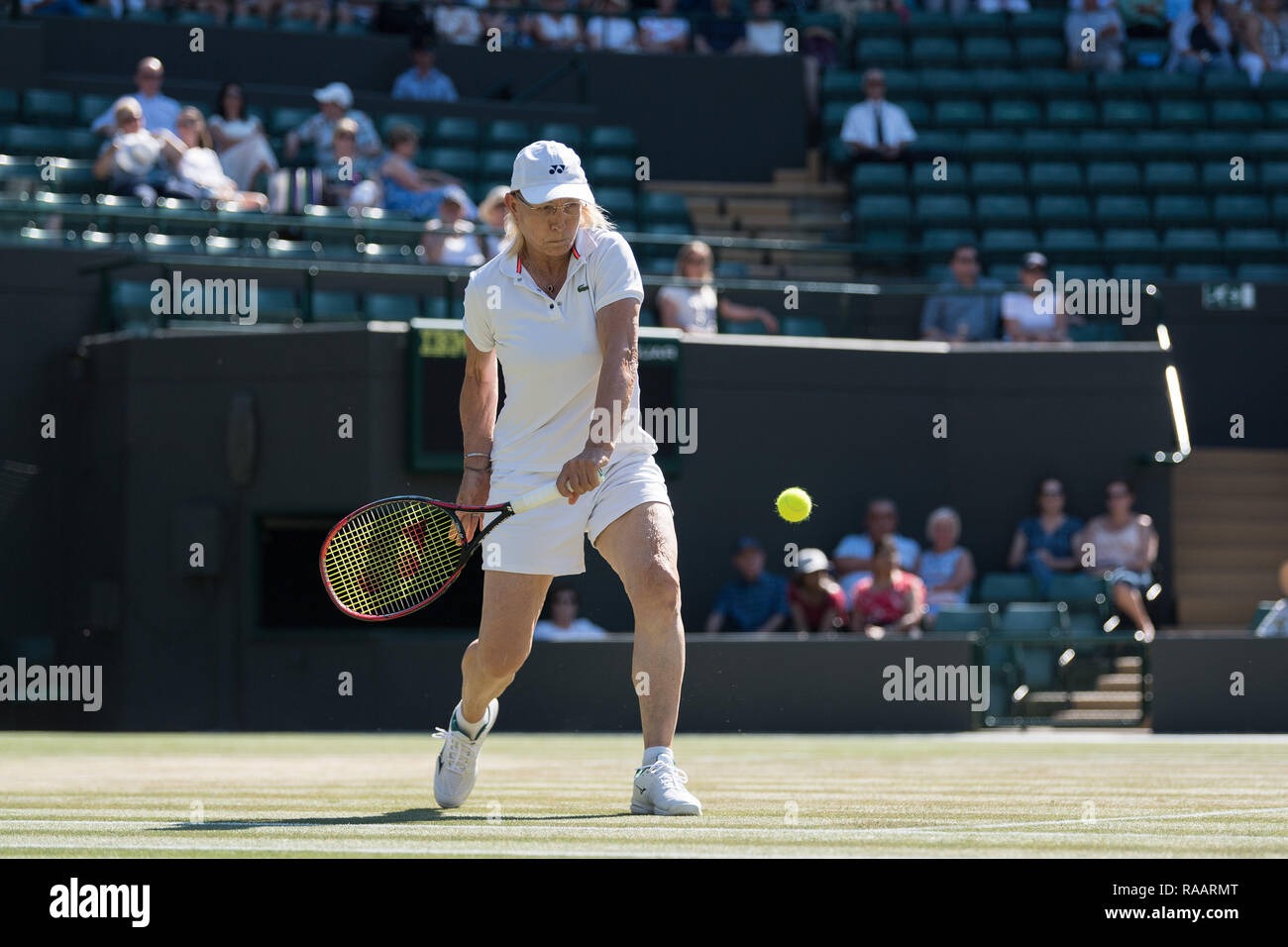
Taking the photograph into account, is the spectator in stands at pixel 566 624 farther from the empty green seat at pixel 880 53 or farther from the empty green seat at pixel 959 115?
the empty green seat at pixel 880 53

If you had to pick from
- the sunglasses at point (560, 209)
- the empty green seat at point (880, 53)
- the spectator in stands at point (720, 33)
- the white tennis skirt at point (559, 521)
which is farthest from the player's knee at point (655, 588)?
the spectator in stands at point (720, 33)

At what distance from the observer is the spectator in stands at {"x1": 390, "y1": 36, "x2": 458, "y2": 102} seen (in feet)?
64.4

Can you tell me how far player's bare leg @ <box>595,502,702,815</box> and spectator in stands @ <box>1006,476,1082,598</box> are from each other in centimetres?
996

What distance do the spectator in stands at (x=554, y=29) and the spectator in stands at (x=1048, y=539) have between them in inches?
319

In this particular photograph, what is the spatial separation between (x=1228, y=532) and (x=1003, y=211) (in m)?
Result: 4.01

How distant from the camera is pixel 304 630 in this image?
14.5m

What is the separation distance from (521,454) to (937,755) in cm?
503

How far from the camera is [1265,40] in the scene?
861 inches

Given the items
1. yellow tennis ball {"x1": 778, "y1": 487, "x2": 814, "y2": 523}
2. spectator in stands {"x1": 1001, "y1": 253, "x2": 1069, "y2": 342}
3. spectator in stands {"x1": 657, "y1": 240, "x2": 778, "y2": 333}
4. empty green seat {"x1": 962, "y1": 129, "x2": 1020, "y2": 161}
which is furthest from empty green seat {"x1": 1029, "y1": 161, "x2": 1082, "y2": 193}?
yellow tennis ball {"x1": 778, "y1": 487, "x2": 814, "y2": 523}

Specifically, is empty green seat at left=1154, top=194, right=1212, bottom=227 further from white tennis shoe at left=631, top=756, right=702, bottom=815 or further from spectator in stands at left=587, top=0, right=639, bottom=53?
white tennis shoe at left=631, top=756, right=702, bottom=815

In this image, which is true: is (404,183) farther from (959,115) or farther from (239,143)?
(959,115)
